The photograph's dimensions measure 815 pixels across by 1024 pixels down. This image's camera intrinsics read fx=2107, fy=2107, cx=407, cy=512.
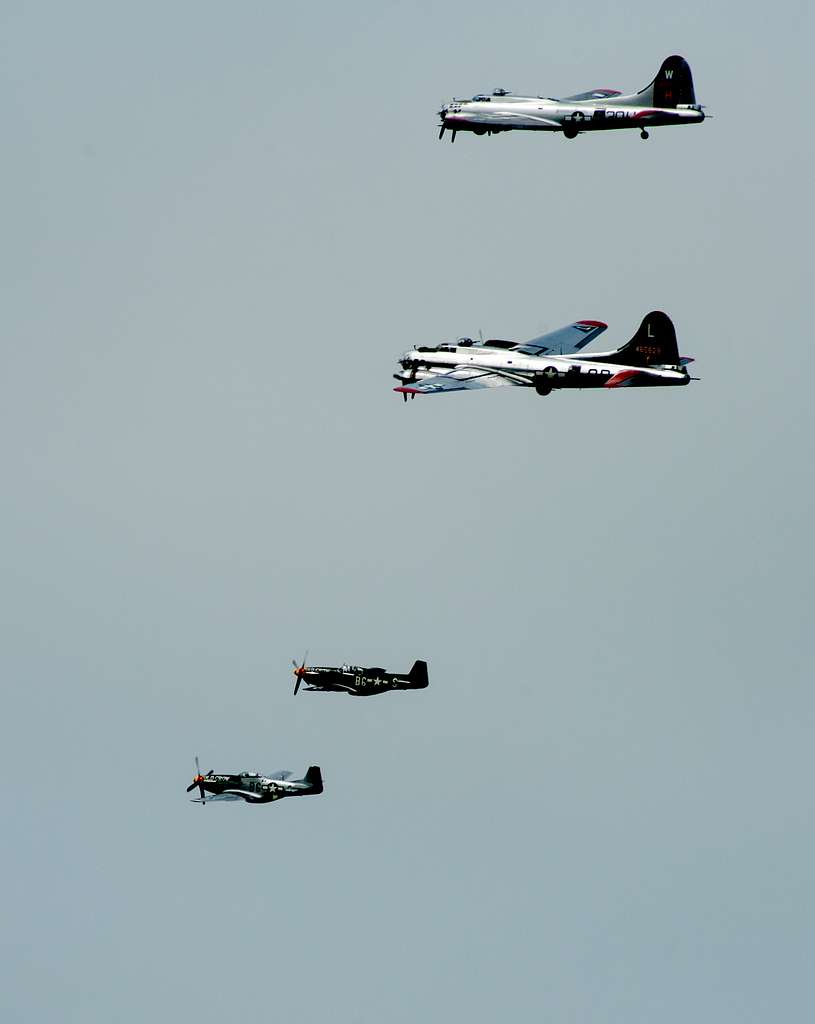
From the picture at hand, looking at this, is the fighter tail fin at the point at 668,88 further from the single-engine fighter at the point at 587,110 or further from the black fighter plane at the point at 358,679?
the black fighter plane at the point at 358,679

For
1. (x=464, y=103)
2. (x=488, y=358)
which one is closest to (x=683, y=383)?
(x=488, y=358)

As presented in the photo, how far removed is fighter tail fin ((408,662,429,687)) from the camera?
18625cm

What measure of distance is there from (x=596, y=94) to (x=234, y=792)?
7279 centimetres

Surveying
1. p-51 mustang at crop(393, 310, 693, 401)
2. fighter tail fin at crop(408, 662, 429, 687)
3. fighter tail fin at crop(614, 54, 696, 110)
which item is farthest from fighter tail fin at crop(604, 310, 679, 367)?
fighter tail fin at crop(408, 662, 429, 687)

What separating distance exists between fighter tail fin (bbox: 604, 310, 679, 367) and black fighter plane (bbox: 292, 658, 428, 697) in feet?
110

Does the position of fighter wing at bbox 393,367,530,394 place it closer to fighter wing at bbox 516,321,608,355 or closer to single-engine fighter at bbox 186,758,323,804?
fighter wing at bbox 516,321,608,355

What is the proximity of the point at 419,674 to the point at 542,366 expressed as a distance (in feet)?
97.2

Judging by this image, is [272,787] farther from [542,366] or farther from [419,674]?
[542,366]

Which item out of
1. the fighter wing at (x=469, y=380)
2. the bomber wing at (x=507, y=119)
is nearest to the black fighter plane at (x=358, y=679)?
the fighter wing at (x=469, y=380)

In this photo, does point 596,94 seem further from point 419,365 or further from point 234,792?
point 234,792

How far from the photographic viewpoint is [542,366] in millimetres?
179250

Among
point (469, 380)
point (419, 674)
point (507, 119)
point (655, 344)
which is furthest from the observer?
point (419, 674)

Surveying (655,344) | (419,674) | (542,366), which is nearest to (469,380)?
(542,366)

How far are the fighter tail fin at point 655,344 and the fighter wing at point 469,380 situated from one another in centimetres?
1005
